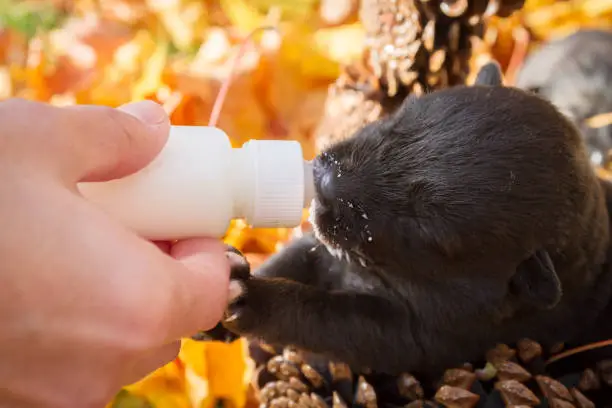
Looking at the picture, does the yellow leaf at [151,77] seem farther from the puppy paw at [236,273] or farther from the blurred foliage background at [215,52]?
the puppy paw at [236,273]

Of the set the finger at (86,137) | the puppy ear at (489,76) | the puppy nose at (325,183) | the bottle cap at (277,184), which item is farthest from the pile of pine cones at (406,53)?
the finger at (86,137)

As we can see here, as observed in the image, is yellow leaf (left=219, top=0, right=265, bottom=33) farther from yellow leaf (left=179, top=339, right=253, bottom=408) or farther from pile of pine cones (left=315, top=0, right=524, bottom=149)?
yellow leaf (left=179, top=339, right=253, bottom=408)

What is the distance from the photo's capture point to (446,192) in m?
0.66

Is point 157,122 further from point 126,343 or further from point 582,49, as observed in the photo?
point 582,49

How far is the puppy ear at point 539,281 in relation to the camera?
69 centimetres

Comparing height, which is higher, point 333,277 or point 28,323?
point 28,323

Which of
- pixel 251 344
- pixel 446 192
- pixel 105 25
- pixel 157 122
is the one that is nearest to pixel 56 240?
pixel 157 122

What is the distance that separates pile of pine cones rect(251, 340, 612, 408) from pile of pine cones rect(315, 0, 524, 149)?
323 millimetres

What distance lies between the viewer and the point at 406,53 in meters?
0.91

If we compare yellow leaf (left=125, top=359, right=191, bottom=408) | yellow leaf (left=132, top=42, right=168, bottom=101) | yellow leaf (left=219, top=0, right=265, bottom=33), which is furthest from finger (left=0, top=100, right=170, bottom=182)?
yellow leaf (left=219, top=0, right=265, bottom=33)

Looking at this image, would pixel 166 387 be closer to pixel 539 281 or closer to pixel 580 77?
pixel 539 281

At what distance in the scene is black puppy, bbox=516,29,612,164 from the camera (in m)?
1.29

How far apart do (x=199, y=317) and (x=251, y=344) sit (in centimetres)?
42

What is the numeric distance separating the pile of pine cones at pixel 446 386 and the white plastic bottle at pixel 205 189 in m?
0.28
